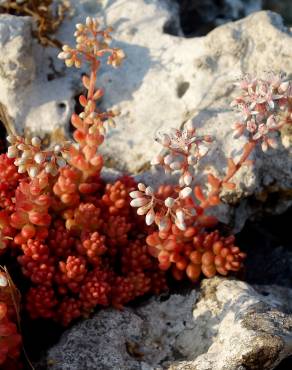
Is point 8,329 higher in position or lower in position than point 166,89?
lower

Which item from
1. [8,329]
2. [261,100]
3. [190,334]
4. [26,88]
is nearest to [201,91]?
[261,100]

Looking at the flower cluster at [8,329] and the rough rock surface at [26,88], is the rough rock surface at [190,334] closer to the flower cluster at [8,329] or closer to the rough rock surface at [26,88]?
the flower cluster at [8,329]

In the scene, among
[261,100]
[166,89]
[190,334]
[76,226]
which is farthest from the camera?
[166,89]

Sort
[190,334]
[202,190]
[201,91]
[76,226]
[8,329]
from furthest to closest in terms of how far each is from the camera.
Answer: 1. [201,91]
2. [202,190]
3. [76,226]
4. [190,334]
5. [8,329]

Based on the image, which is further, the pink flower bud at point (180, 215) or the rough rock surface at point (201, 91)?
the rough rock surface at point (201, 91)

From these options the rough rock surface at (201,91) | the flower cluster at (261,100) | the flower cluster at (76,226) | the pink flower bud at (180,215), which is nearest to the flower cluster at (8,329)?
the flower cluster at (76,226)

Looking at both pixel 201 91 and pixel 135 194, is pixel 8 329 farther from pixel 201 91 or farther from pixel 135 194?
A: pixel 201 91
